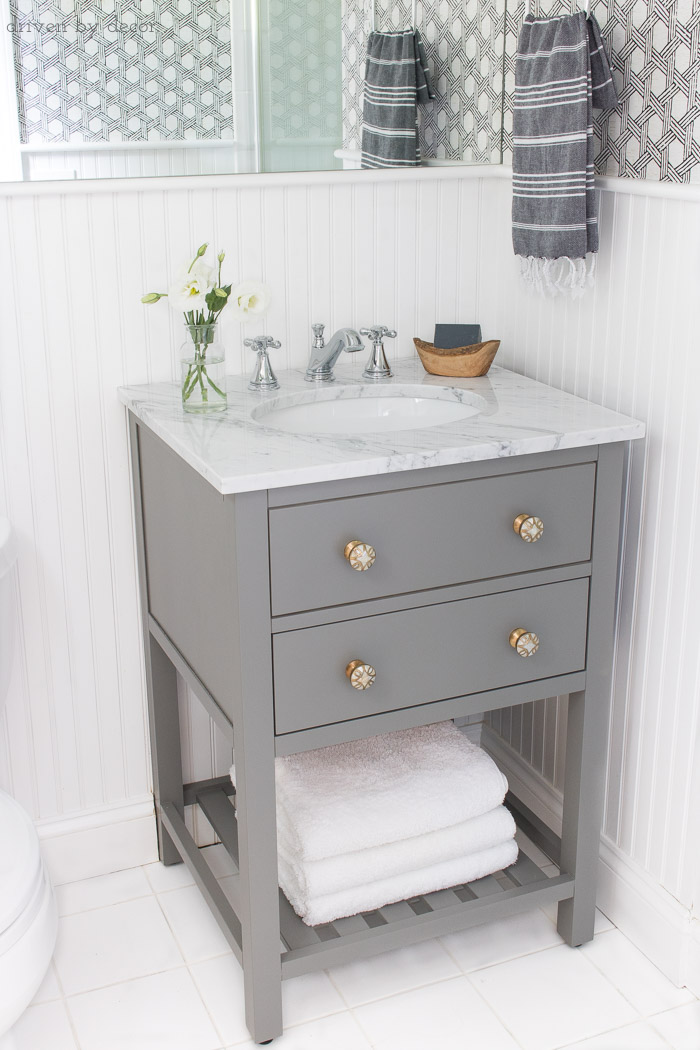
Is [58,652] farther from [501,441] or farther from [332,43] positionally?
[332,43]

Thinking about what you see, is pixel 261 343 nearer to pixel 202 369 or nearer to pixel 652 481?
pixel 202 369

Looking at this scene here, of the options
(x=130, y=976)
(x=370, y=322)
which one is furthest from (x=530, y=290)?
(x=130, y=976)

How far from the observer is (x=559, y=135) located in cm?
159

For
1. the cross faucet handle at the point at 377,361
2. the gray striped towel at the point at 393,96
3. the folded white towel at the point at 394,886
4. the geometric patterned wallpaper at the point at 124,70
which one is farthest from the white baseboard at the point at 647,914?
the geometric patterned wallpaper at the point at 124,70

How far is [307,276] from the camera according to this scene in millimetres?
1848

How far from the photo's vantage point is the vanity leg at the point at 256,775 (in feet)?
4.53

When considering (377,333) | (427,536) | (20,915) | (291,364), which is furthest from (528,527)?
(20,915)

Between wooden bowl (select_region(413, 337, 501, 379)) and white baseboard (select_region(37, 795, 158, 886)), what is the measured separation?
0.91m

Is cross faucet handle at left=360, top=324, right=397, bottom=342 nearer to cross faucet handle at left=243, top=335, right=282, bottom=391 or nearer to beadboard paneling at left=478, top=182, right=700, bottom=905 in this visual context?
cross faucet handle at left=243, top=335, right=282, bottom=391

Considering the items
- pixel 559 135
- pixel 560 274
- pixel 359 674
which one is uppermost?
pixel 559 135

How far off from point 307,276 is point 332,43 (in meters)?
0.36

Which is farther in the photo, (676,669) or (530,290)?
(530,290)

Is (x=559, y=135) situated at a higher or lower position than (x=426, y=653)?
higher

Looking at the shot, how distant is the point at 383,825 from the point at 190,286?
0.82 meters
